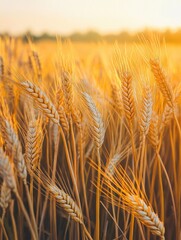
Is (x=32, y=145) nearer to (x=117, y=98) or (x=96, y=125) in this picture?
(x=96, y=125)

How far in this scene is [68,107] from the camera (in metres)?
1.18

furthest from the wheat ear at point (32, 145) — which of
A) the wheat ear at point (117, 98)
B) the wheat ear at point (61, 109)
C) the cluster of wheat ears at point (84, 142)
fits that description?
the wheat ear at point (117, 98)

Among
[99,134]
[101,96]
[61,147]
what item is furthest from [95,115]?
[61,147]

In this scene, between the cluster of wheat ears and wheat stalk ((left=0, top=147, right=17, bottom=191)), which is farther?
the cluster of wheat ears

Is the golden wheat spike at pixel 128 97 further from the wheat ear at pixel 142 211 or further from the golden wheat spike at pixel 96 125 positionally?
the wheat ear at pixel 142 211

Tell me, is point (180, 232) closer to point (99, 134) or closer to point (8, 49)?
point (99, 134)

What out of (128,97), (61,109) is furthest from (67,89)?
(128,97)

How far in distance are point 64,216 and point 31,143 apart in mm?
436

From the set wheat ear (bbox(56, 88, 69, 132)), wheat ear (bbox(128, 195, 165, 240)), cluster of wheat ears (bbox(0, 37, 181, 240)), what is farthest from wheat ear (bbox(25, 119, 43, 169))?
wheat ear (bbox(128, 195, 165, 240))

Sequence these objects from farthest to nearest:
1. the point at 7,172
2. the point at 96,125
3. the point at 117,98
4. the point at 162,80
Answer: the point at 117,98, the point at 162,80, the point at 96,125, the point at 7,172

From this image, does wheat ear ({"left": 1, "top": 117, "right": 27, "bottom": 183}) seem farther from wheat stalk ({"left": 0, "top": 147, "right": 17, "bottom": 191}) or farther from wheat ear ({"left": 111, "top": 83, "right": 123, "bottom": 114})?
wheat ear ({"left": 111, "top": 83, "right": 123, "bottom": 114})

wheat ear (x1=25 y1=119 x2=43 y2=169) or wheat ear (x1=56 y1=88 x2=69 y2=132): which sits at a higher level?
wheat ear (x1=56 y1=88 x2=69 y2=132)

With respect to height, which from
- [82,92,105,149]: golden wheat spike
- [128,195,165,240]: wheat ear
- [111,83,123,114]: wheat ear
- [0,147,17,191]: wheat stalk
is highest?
[111,83,123,114]: wheat ear

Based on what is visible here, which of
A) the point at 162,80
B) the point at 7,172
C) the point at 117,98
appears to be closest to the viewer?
the point at 7,172
